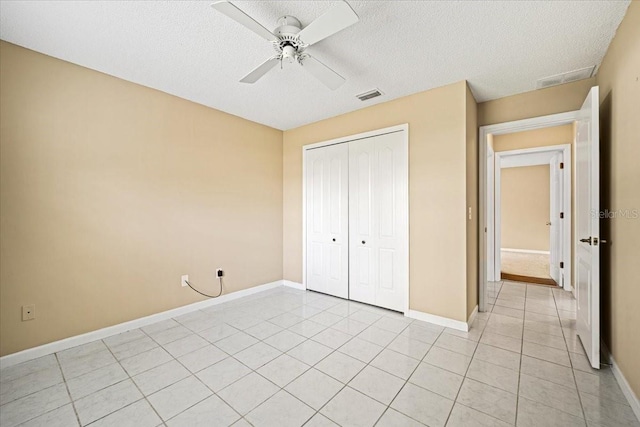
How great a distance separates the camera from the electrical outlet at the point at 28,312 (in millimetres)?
Answer: 2235

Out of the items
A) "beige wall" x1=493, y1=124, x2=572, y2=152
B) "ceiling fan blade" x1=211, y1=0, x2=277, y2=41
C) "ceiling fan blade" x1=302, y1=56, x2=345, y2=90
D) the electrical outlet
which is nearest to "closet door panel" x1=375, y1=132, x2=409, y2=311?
"ceiling fan blade" x1=302, y1=56, x2=345, y2=90

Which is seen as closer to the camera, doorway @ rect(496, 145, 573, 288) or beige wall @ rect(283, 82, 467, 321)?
beige wall @ rect(283, 82, 467, 321)

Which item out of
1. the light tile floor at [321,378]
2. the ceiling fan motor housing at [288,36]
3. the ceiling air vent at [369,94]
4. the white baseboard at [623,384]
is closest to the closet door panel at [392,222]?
the light tile floor at [321,378]

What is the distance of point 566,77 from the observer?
2691mm

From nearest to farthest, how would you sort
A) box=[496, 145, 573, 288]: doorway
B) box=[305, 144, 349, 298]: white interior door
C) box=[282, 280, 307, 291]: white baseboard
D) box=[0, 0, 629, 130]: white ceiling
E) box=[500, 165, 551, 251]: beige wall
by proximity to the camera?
box=[0, 0, 629, 130]: white ceiling → box=[305, 144, 349, 298]: white interior door → box=[496, 145, 573, 288]: doorway → box=[282, 280, 307, 291]: white baseboard → box=[500, 165, 551, 251]: beige wall

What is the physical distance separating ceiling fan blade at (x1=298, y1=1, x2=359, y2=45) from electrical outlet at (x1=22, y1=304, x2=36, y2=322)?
3100 millimetres

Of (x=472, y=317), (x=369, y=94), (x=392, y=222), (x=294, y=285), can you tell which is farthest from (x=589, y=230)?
(x=294, y=285)

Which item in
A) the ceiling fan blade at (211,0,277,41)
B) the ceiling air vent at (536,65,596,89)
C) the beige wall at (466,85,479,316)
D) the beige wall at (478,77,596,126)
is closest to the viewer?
the ceiling fan blade at (211,0,277,41)

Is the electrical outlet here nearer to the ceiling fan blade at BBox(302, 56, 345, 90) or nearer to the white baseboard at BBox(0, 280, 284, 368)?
the white baseboard at BBox(0, 280, 284, 368)

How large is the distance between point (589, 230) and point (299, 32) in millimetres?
2723

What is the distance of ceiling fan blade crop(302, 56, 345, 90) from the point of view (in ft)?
6.68

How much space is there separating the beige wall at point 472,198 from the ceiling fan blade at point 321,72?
157 cm

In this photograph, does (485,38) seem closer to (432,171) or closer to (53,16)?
(432,171)

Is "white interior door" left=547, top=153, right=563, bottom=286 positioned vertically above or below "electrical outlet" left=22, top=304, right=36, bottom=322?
above
